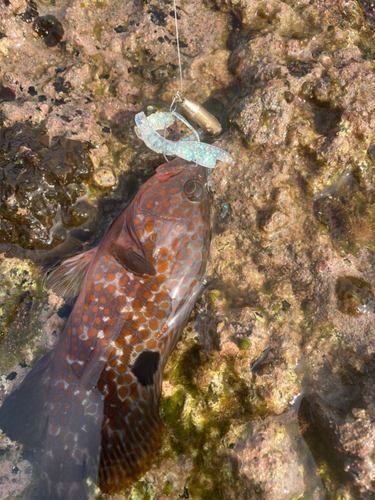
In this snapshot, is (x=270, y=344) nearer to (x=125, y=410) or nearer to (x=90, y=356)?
(x=125, y=410)

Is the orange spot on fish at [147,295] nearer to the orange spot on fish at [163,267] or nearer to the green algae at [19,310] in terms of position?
the orange spot on fish at [163,267]

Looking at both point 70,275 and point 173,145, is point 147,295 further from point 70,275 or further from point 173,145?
point 173,145

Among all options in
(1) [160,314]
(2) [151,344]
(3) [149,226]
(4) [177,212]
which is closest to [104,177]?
(3) [149,226]

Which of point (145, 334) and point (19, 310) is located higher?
point (145, 334)

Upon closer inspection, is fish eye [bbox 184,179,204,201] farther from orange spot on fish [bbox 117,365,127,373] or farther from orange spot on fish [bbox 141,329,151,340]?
orange spot on fish [bbox 117,365,127,373]

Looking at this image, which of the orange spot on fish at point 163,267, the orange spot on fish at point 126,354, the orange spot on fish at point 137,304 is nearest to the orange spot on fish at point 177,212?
the orange spot on fish at point 163,267

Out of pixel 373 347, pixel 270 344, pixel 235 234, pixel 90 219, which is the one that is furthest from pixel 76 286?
pixel 373 347
